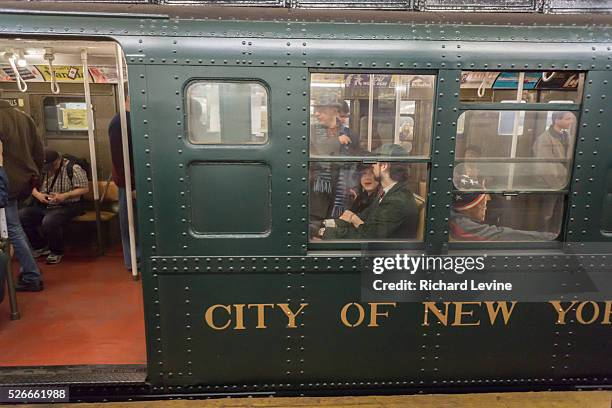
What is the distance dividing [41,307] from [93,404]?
159 centimetres

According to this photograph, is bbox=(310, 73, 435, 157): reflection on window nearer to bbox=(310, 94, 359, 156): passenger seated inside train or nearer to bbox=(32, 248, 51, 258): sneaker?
bbox=(310, 94, 359, 156): passenger seated inside train

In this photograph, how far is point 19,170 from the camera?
3.91 m

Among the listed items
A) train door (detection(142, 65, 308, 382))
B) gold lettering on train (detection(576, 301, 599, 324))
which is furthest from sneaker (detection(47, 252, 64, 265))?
gold lettering on train (detection(576, 301, 599, 324))

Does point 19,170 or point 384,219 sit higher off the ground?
point 19,170

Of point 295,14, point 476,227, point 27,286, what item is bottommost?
point 27,286

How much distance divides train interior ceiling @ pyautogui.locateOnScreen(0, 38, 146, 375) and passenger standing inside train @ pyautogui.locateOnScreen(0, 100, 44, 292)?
85 millimetres

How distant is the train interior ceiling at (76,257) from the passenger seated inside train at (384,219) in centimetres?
157

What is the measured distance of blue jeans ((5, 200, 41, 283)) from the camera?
3816 millimetres

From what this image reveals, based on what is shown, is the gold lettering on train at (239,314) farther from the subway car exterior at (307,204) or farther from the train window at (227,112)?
the train window at (227,112)

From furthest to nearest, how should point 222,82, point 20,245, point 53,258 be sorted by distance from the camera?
1. point 53,258
2. point 20,245
3. point 222,82

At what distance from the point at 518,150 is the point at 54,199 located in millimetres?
4914

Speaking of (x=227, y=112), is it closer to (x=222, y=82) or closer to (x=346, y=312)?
(x=222, y=82)

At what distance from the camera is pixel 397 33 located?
2334 mm

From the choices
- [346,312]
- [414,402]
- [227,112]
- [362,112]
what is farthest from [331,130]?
[414,402]
